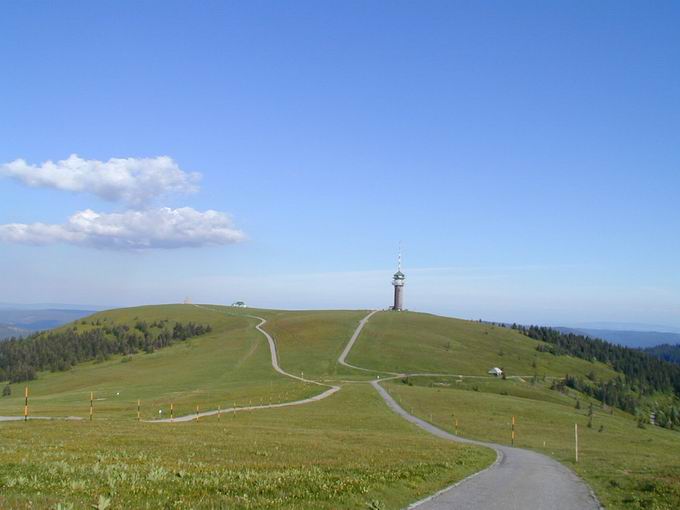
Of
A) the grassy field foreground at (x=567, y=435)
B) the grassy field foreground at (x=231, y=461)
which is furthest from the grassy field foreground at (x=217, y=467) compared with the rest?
the grassy field foreground at (x=567, y=435)

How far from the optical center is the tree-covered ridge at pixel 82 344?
463 ft

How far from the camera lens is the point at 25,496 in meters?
11.5

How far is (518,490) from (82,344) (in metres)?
154

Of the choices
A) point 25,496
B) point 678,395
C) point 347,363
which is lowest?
point 678,395

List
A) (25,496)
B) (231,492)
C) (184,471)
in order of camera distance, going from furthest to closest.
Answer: (184,471)
(231,492)
(25,496)

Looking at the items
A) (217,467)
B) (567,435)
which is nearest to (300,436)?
(217,467)

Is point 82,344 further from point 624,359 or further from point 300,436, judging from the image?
point 624,359

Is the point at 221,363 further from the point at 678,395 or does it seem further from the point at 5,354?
the point at 678,395

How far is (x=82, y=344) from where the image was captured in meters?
154

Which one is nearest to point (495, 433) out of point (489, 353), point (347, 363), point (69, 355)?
point (347, 363)

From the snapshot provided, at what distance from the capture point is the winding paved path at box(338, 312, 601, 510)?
51.9 feet

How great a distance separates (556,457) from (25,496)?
27116 millimetres

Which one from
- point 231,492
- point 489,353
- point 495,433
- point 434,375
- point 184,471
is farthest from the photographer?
point 489,353

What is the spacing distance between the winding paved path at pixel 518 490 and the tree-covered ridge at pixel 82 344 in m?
129
